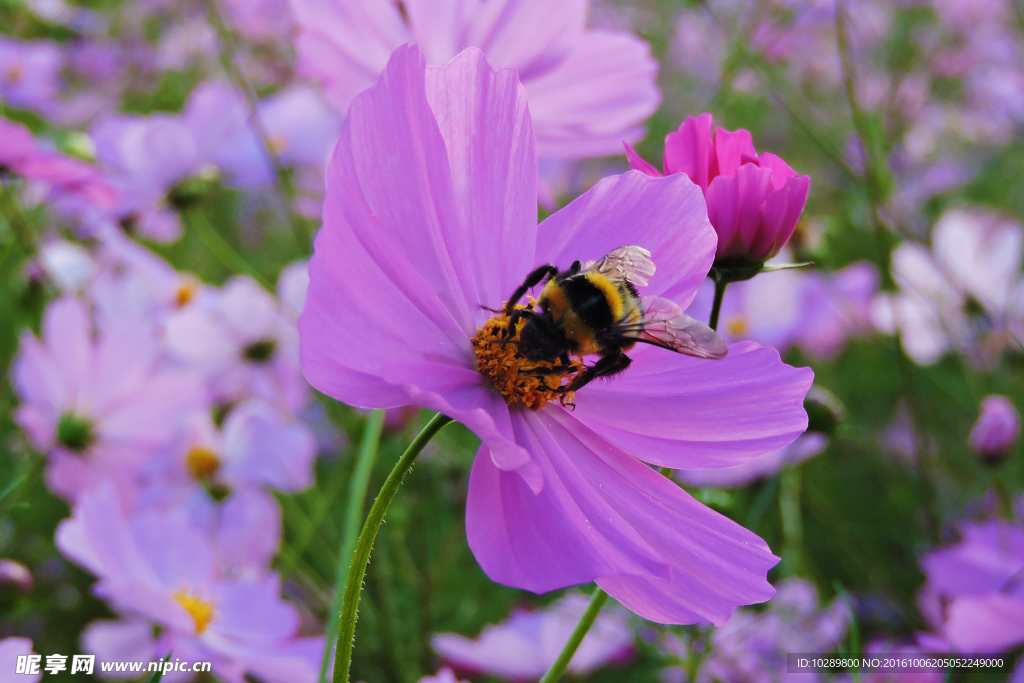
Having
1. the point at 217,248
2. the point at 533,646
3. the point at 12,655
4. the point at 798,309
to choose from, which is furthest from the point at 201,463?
the point at 798,309

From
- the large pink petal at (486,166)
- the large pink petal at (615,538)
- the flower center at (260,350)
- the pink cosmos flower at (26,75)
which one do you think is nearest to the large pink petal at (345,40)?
the large pink petal at (486,166)

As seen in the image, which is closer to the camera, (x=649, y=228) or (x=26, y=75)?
(x=649, y=228)

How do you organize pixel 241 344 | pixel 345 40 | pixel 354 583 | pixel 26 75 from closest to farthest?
1. pixel 354 583
2. pixel 345 40
3. pixel 241 344
4. pixel 26 75

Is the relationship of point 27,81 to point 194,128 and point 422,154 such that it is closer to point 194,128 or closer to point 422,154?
point 194,128

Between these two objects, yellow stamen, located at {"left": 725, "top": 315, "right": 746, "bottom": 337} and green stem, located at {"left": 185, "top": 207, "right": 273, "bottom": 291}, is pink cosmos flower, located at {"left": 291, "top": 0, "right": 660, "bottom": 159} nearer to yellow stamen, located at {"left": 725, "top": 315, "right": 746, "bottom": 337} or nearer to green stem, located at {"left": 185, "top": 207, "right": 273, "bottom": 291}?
green stem, located at {"left": 185, "top": 207, "right": 273, "bottom": 291}

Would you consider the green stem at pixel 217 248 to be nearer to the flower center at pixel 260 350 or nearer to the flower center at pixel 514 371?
the flower center at pixel 260 350

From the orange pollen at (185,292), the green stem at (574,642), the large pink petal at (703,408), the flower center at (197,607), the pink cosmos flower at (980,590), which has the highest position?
the large pink petal at (703,408)

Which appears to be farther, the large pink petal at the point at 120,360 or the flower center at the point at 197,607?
the large pink petal at the point at 120,360

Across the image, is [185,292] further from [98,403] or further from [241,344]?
[98,403]
